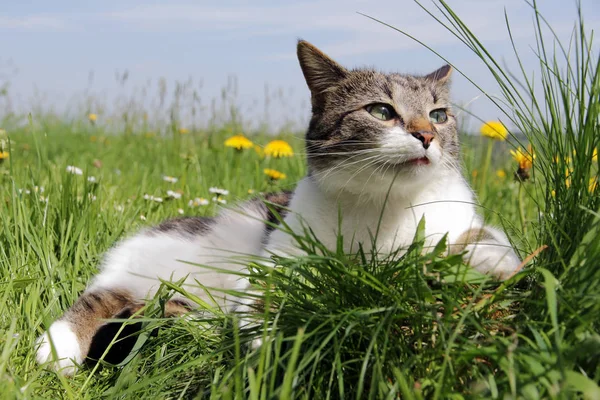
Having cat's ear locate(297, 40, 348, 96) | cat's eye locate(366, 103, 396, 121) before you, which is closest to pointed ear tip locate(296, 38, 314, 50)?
cat's ear locate(297, 40, 348, 96)

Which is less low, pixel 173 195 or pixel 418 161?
pixel 418 161

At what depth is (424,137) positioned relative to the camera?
1.81 metres

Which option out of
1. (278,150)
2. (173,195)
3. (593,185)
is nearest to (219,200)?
(173,195)

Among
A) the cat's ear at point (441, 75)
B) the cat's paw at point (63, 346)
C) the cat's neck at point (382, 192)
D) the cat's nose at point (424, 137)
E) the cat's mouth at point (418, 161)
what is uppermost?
the cat's ear at point (441, 75)

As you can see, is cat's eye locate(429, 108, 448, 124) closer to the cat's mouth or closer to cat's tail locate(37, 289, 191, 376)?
the cat's mouth

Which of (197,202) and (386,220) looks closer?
(386,220)

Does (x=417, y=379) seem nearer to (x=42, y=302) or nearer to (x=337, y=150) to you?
(x=337, y=150)

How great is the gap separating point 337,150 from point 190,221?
36.8 inches

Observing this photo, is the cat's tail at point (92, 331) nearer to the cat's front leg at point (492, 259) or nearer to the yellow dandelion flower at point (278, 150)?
the cat's front leg at point (492, 259)

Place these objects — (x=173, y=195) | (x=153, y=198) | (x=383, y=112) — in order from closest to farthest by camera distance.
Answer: (x=383, y=112)
(x=153, y=198)
(x=173, y=195)

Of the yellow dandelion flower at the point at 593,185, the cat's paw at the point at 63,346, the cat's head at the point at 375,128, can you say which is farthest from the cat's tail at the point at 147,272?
the yellow dandelion flower at the point at 593,185

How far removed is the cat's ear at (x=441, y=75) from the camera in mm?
2332

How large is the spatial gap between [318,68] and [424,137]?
600mm

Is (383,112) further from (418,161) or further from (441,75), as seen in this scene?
(441,75)
